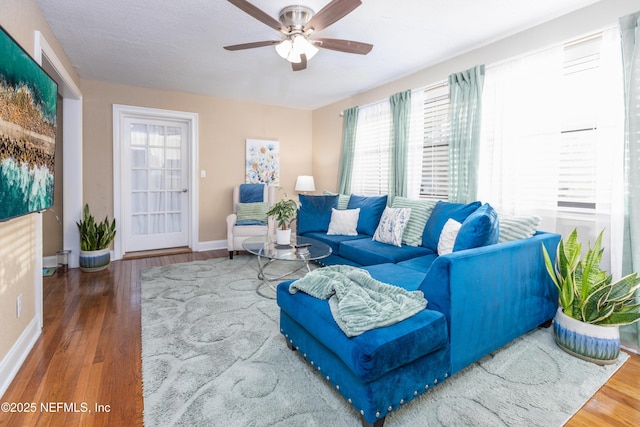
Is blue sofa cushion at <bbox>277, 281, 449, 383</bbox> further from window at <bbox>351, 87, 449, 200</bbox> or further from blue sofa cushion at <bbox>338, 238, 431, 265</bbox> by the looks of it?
window at <bbox>351, 87, 449, 200</bbox>

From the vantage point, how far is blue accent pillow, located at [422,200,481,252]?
2777mm

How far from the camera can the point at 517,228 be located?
7.36ft

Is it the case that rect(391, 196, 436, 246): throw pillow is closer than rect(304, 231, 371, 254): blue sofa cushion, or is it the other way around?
rect(391, 196, 436, 246): throw pillow

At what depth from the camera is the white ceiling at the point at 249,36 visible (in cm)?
238

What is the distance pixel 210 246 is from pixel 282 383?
3.67 meters

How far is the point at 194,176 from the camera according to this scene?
4793 millimetres

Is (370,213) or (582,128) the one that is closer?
(582,128)

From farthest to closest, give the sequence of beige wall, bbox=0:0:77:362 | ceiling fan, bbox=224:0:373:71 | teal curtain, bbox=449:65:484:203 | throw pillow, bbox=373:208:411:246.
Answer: throw pillow, bbox=373:208:411:246 → teal curtain, bbox=449:65:484:203 → ceiling fan, bbox=224:0:373:71 → beige wall, bbox=0:0:77:362

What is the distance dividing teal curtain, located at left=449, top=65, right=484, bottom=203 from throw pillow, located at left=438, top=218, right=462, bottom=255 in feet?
1.69

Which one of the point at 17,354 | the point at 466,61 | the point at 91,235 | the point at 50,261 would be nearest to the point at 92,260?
the point at 91,235

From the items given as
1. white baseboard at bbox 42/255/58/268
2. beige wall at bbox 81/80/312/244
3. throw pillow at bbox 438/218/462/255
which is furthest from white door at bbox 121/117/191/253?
throw pillow at bbox 438/218/462/255

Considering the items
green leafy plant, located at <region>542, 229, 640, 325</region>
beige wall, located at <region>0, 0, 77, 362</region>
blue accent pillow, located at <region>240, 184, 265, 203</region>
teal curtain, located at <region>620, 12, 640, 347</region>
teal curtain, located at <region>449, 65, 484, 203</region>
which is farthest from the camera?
blue accent pillow, located at <region>240, 184, 265, 203</region>

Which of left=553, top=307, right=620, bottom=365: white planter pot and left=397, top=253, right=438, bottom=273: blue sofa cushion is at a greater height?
left=397, top=253, right=438, bottom=273: blue sofa cushion

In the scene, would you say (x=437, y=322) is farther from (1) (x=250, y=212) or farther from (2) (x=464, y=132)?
(1) (x=250, y=212)
